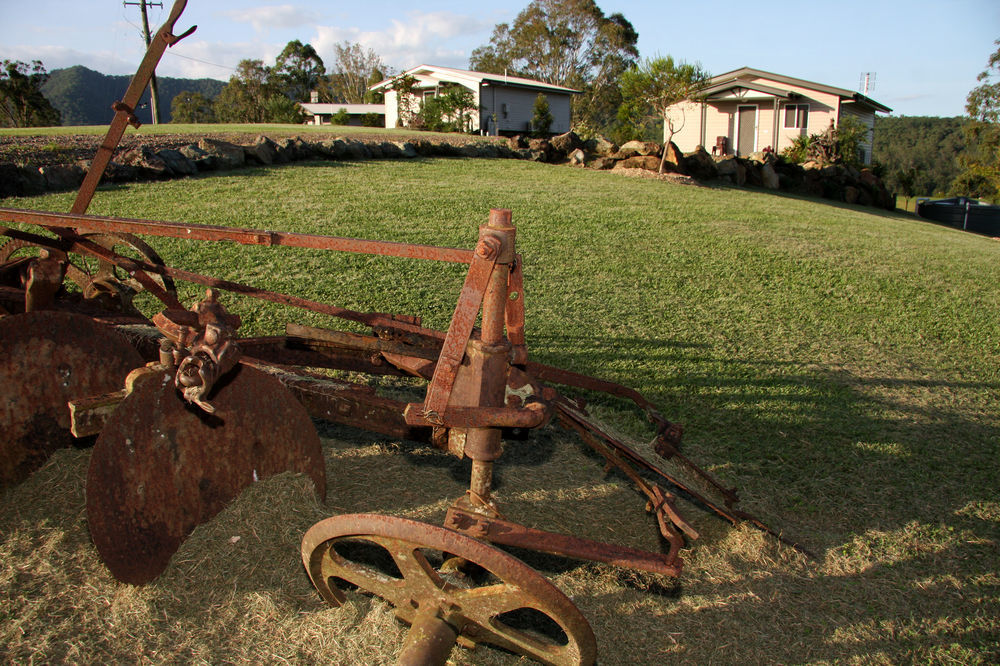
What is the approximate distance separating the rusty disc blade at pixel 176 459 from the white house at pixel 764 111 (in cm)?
2901

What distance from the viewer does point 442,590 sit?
217 cm

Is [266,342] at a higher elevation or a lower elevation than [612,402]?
higher

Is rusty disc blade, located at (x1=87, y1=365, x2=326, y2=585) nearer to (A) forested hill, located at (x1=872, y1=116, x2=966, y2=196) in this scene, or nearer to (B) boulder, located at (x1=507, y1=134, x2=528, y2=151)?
(B) boulder, located at (x1=507, y1=134, x2=528, y2=151)

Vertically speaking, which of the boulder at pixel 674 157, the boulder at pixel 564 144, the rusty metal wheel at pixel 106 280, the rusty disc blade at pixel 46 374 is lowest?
the rusty disc blade at pixel 46 374

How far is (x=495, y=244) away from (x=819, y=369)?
4.62 meters

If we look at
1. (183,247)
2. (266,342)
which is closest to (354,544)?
(266,342)

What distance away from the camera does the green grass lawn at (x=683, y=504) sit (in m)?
2.57

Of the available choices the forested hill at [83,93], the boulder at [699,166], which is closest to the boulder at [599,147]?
the boulder at [699,166]

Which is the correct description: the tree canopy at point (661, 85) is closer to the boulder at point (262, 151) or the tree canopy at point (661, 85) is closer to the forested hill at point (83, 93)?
the boulder at point (262, 151)

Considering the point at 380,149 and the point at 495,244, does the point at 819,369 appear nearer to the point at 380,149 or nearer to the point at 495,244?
the point at 495,244

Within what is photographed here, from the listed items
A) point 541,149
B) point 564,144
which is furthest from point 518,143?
point 564,144

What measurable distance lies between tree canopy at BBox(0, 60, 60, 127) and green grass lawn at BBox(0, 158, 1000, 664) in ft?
121

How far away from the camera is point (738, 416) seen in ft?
15.7

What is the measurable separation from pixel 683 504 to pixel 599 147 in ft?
62.8
